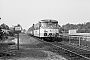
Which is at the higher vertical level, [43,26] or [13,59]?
[43,26]

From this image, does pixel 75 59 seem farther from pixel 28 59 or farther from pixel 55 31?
pixel 55 31

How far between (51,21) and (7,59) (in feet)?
54.6

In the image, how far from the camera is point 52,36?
2542 cm

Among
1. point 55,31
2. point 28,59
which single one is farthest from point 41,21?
point 28,59

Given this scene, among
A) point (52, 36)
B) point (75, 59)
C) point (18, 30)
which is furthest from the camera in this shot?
point (52, 36)

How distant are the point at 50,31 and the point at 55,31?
81 cm

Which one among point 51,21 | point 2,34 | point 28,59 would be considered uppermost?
point 51,21

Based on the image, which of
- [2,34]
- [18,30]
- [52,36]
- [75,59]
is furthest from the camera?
[52,36]

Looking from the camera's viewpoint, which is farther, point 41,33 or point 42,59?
point 41,33

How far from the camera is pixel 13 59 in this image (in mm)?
10328

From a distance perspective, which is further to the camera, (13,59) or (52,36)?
(52,36)

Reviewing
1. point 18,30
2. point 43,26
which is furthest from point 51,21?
point 18,30

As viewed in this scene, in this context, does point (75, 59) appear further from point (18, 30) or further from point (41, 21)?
point (41, 21)

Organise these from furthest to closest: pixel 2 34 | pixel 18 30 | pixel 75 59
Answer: pixel 18 30
pixel 2 34
pixel 75 59
